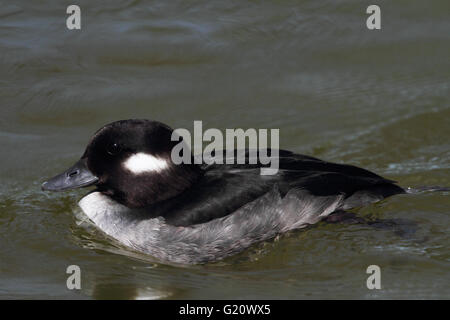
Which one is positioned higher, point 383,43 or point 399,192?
point 383,43

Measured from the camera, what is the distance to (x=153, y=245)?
6.69 meters

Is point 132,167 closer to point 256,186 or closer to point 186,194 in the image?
point 186,194

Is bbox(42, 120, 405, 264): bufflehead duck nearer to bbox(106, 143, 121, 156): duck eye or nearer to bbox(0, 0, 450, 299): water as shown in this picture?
bbox(106, 143, 121, 156): duck eye

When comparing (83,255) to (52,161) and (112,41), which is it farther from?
(112,41)

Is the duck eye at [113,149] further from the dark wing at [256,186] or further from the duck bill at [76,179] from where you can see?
the dark wing at [256,186]

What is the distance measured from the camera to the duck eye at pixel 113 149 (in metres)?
6.67

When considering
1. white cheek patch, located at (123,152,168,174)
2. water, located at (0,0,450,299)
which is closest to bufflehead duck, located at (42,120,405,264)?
white cheek patch, located at (123,152,168,174)

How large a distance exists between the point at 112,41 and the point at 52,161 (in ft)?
9.21

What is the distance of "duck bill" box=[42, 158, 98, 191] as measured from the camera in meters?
6.89

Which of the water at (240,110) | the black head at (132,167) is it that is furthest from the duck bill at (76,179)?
the water at (240,110)

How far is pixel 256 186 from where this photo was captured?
6.78m

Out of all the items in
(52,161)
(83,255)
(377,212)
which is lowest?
(83,255)

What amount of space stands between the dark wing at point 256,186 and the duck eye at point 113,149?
0.60 meters
